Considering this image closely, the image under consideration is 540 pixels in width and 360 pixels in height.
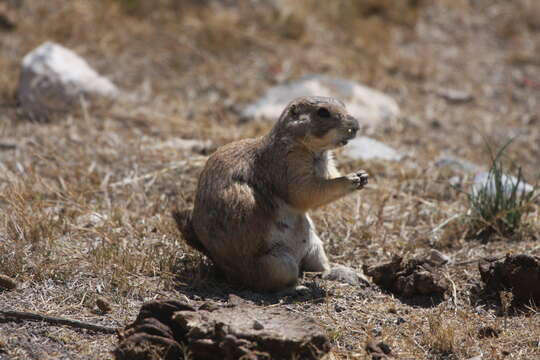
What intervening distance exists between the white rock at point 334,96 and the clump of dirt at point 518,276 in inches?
159

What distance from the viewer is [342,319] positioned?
458 centimetres

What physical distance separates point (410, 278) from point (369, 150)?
3.02m

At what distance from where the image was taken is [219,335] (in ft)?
12.4

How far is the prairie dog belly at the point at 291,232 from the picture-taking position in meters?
A: 4.93

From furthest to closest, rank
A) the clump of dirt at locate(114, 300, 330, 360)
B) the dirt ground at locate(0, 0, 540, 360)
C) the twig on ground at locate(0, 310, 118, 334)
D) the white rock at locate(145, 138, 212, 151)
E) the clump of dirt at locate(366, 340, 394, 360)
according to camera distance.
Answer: the white rock at locate(145, 138, 212, 151), the dirt ground at locate(0, 0, 540, 360), the twig on ground at locate(0, 310, 118, 334), the clump of dirt at locate(366, 340, 394, 360), the clump of dirt at locate(114, 300, 330, 360)

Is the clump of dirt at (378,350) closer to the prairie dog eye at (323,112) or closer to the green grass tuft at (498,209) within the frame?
the prairie dog eye at (323,112)

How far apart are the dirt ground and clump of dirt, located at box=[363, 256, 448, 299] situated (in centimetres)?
10

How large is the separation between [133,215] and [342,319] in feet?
7.48

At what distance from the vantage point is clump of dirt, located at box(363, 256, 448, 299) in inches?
194

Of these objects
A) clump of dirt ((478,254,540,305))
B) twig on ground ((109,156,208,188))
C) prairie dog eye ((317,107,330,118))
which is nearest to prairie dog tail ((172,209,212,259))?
prairie dog eye ((317,107,330,118))

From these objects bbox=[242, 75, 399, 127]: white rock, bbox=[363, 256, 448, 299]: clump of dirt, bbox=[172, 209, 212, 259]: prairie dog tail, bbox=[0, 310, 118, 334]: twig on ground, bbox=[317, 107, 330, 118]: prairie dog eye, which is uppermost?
bbox=[242, 75, 399, 127]: white rock

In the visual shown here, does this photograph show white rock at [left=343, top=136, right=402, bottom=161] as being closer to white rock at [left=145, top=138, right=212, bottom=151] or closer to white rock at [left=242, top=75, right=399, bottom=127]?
white rock at [left=242, top=75, right=399, bottom=127]

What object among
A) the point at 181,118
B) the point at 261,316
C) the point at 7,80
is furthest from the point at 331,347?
the point at 7,80

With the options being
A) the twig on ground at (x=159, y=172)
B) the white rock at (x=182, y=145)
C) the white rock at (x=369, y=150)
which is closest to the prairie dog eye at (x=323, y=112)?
the twig on ground at (x=159, y=172)
